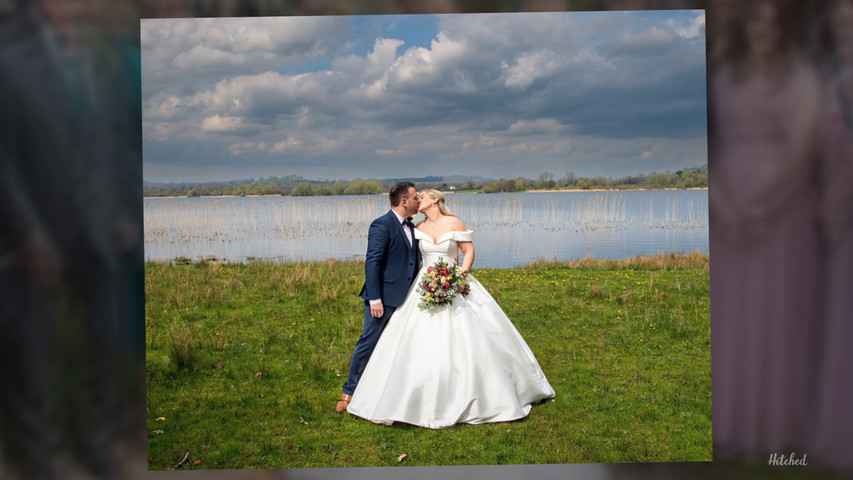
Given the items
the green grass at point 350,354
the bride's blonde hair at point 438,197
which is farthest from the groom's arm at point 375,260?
the green grass at point 350,354

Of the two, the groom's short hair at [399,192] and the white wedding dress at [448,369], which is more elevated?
the groom's short hair at [399,192]

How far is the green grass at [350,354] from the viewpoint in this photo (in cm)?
450

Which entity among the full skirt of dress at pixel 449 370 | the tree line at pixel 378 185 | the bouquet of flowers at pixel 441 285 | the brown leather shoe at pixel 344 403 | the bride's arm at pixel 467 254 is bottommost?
the brown leather shoe at pixel 344 403

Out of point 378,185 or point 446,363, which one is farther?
point 378,185

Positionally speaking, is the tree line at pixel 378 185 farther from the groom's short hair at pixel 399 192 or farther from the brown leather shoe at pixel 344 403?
the brown leather shoe at pixel 344 403

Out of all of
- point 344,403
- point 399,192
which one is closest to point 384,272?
point 399,192

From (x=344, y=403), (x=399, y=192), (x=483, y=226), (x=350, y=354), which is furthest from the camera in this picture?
(x=483, y=226)

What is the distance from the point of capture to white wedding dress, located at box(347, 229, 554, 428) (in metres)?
4.36

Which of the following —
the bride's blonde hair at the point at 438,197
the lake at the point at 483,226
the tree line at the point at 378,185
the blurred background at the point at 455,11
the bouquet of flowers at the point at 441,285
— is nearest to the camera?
the blurred background at the point at 455,11

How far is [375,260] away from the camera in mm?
4570

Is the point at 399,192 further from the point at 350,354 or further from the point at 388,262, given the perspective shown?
the point at 350,354

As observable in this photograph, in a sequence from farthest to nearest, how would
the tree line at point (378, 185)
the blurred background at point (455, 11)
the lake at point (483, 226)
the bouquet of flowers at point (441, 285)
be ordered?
the lake at point (483, 226) → the tree line at point (378, 185) → the bouquet of flowers at point (441, 285) → the blurred background at point (455, 11)

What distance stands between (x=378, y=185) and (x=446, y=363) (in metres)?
3.46

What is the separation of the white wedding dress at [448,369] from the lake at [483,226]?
333cm
